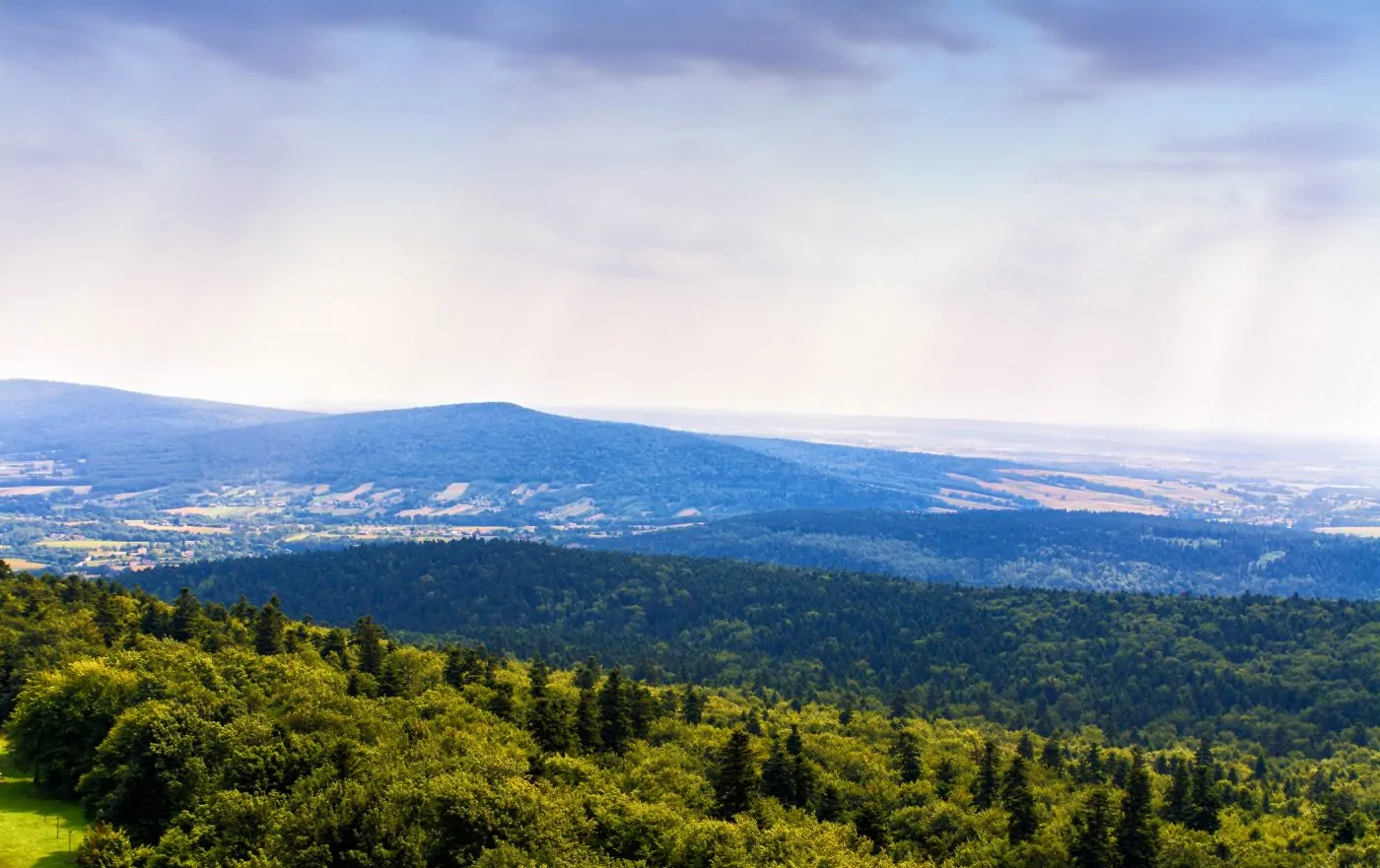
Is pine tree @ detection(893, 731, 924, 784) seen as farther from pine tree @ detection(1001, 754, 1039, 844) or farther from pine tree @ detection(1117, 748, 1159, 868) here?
pine tree @ detection(1117, 748, 1159, 868)

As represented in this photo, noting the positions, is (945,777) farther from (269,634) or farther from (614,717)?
(269,634)

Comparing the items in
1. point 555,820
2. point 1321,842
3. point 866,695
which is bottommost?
point 866,695

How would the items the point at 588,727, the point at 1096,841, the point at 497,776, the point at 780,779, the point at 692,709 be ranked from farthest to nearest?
the point at 692,709 < the point at 588,727 < the point at 780,779 < the point at 1096,841 < the point at 497,776

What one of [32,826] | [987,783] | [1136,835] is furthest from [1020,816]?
[32,826]

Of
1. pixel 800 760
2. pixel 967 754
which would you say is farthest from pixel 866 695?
pixel 800 760

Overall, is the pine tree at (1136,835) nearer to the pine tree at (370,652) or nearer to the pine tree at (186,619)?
the pine tree at (370,652)

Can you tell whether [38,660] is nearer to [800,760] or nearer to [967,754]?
[800,760]
